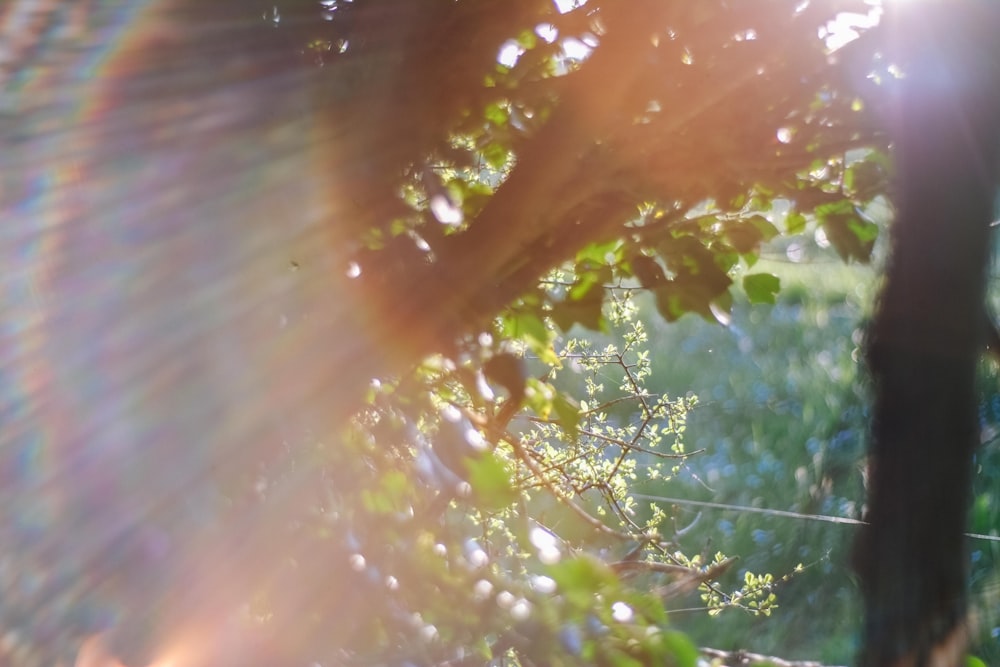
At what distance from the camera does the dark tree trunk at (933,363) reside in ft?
0.97

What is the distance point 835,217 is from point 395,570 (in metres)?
0.57

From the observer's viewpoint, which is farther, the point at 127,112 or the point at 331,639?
the point at 127,112

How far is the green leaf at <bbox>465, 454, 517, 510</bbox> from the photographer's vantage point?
0.36 metres

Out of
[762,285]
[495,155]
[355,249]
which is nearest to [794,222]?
[762,285]

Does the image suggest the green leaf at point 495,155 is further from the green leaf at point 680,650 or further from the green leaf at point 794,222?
the green leaf at point 680,650

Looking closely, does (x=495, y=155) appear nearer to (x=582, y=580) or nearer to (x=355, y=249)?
(x=355, y=249)

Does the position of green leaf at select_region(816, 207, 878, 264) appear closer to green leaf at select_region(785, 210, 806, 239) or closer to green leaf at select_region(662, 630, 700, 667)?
green leaf at select_region(785, 210, 806, 239)

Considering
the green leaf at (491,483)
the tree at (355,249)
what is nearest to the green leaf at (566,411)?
the tree at (355,249)

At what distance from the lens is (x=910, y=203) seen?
0.33 m

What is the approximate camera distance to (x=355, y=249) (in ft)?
2.10

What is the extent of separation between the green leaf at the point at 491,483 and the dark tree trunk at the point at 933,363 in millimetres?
163

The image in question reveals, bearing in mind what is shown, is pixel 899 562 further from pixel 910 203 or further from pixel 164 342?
pixel 164 342

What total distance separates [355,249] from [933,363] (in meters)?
0.46

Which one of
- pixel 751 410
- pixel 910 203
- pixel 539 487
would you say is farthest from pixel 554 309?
pixel 751 410
